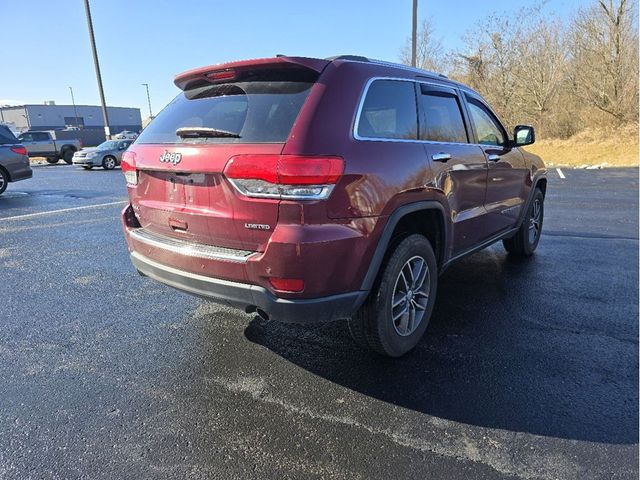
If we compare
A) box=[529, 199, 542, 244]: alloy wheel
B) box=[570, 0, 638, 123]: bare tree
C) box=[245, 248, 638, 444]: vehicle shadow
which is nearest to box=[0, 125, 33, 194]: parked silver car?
box=[245, 248, 638, 444]: vehicle shadow

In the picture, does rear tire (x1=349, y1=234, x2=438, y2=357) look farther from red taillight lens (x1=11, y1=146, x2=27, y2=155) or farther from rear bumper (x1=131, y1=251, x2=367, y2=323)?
red taillight lens (x1=11, y1=146, x2=27, y2=155)

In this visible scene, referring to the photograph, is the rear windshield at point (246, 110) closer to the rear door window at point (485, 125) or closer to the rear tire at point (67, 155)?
the rear door window at point (485, 125)

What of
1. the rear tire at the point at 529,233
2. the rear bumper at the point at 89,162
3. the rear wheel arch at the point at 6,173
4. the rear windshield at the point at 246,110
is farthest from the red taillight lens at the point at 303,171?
the rear bumper at the point at 89,162

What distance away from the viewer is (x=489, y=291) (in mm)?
4324

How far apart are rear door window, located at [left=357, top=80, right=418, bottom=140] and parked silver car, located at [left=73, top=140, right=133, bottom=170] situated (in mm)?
19887

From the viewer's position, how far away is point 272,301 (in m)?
2.42

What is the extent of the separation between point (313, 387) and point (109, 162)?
2093 centimetres

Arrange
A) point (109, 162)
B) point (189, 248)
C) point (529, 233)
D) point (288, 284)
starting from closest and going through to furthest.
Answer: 1. point (288, 284)
2. point (189, 248)
3. point (529, 233)
4. point (109, 162)

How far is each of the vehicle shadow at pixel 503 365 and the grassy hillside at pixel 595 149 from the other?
1702cm

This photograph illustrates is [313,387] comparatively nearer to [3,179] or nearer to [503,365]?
[503,365]

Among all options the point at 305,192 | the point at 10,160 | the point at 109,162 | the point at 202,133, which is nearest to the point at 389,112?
the point at 305,192

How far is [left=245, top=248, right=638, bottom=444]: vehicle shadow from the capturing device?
96.7 inches

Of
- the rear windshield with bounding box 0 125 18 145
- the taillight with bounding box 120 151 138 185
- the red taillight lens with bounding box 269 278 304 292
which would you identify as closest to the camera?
the red taillight lens with bounding box 269 278 304 292

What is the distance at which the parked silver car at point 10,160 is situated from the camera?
11.2m
